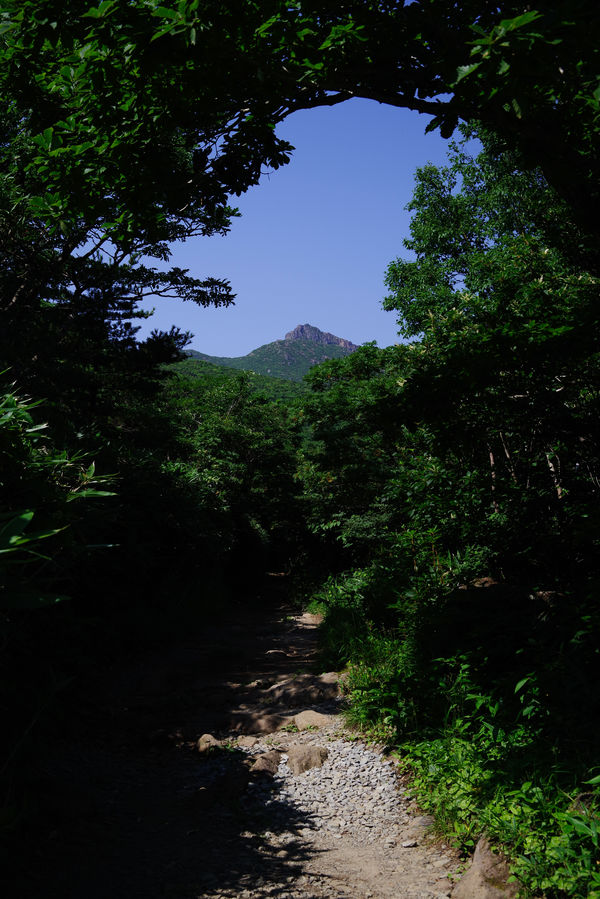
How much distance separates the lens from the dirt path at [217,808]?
9.59ft

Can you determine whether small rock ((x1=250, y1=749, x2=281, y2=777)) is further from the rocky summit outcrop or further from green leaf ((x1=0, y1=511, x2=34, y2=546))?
the rocky summit outcrop

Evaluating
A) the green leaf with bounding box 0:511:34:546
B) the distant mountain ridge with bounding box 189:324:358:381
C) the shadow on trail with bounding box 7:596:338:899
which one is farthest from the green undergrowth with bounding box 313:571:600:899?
the distant mountain ridge with bounding box 189:324:358:381

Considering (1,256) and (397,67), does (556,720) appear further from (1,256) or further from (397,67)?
(1,256)

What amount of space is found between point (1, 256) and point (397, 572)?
8.48m

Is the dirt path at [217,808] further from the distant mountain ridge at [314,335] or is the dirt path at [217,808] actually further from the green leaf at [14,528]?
the distant mountain ridge at [314,335]

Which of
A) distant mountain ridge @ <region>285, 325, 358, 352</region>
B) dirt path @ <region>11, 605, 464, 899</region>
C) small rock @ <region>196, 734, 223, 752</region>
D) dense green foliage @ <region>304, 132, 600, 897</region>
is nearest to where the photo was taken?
dirt path @ <region>11, 605, 464, 899</region>

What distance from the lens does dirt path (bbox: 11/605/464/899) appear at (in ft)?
9.59

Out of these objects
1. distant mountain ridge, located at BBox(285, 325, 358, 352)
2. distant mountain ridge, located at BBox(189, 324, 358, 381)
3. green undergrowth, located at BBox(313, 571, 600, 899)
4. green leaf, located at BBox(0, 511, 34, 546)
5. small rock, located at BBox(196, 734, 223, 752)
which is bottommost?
small rock, located at BBox(196, 734, 223, 752)

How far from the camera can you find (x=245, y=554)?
1830 cm

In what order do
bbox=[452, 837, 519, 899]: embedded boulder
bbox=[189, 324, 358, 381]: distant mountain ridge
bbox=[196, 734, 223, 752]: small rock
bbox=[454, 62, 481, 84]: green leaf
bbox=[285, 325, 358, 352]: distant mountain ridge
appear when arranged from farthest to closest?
bbox=[285, 325, 358, 352]: distant mountain ridge, bbox=[189, 324, 358, 381]: distant mountain ridge, bbox=[196, 734, 223, 752]: small rock, bbox=[452, 837, 519, 899]: embedded boulder, bbox=[454, 62, 481, 84]: green leaf

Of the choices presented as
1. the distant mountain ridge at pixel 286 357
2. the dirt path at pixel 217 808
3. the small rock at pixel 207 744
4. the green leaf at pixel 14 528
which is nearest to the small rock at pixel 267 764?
the dirt path at pixel 217 808

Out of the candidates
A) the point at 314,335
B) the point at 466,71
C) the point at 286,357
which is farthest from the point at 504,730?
the point at 314,335

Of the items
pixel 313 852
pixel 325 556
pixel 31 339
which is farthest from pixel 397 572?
pixel 325 556

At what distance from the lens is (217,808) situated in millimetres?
3977
